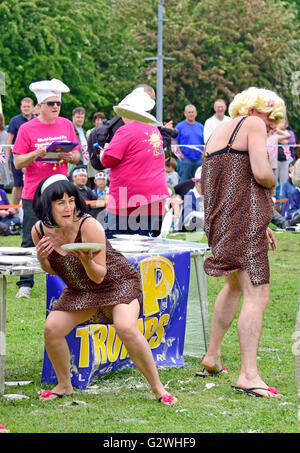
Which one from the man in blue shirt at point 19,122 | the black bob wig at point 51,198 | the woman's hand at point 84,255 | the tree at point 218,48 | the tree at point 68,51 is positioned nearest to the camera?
the woman's hand at point 84,255

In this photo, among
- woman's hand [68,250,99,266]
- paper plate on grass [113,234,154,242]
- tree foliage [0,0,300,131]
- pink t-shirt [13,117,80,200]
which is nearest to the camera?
woman's hand [68,250,99,266]

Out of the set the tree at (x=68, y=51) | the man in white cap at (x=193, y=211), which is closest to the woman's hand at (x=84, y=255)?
the man in white cap at (x=193, y=211)

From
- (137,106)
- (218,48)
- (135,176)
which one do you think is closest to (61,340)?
(135,176)

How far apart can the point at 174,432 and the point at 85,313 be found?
1.07 meters

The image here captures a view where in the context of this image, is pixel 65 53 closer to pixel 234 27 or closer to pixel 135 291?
pixel 234 27

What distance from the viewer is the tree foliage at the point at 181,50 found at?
1336 inches

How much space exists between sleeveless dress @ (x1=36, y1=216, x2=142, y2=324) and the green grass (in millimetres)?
565

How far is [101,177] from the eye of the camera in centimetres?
1391

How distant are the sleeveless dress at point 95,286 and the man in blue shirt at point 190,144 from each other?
36.2 ft

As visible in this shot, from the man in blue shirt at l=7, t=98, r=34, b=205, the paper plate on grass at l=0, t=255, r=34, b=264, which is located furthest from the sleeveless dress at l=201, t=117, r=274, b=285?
the man in blue shirt at l=7, t=98, r=34, b=205

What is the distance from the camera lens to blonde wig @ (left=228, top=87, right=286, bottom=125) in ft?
17.9

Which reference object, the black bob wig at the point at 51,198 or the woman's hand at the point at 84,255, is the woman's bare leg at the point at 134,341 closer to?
the woman's hand at the point at 84,255

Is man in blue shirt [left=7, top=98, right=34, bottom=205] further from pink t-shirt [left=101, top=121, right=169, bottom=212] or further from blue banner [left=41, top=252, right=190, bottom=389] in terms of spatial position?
blue banner [left=41, top=252, right=190, bottom=389]
